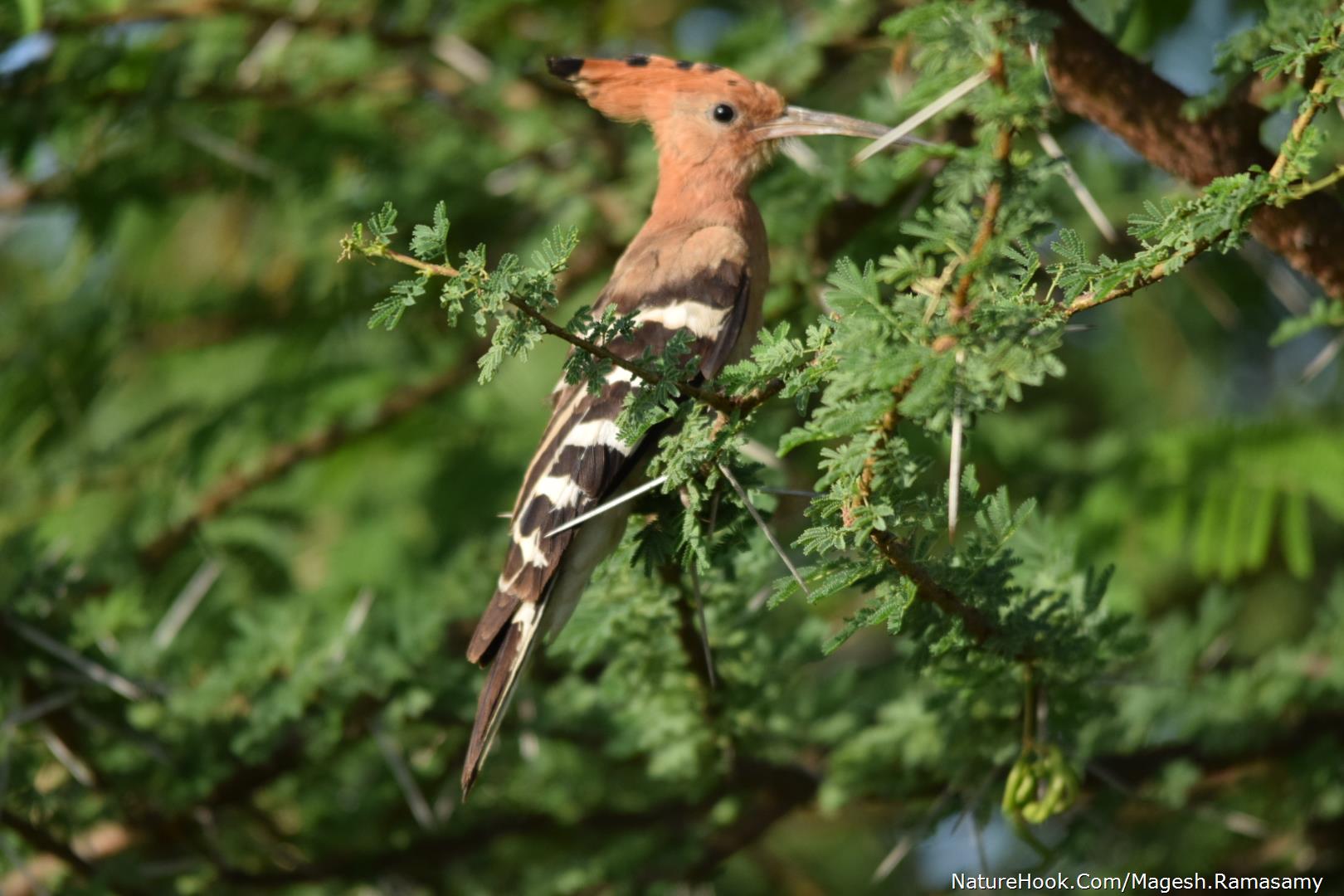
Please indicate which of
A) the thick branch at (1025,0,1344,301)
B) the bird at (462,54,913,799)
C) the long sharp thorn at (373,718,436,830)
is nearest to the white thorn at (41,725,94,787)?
the long sharp thorn at (373,718,436,830)

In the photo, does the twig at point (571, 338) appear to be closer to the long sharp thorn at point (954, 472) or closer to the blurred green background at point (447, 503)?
the long sharp thorn at point (954, 472)

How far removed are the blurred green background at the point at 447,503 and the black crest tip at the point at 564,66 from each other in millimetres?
510

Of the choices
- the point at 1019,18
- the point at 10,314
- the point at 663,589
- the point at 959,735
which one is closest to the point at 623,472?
the point at 663,589

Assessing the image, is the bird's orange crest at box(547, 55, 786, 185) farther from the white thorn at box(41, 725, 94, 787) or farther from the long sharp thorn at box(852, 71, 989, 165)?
the white thorn at box(41, 725, 94, 787)

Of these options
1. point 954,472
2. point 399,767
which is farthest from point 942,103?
point 399,767

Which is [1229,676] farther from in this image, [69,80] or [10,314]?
[10,314]

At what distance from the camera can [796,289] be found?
9.42ft

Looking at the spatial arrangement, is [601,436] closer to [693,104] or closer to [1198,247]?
[693,104]

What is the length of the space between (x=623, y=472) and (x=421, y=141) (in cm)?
211

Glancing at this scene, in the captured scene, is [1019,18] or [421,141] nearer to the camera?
[1019,18]

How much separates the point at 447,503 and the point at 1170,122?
2301mm

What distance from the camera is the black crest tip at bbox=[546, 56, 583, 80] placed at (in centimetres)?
264

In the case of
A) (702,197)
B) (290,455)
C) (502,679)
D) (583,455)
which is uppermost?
(702,197)

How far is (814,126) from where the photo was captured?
106 inches
